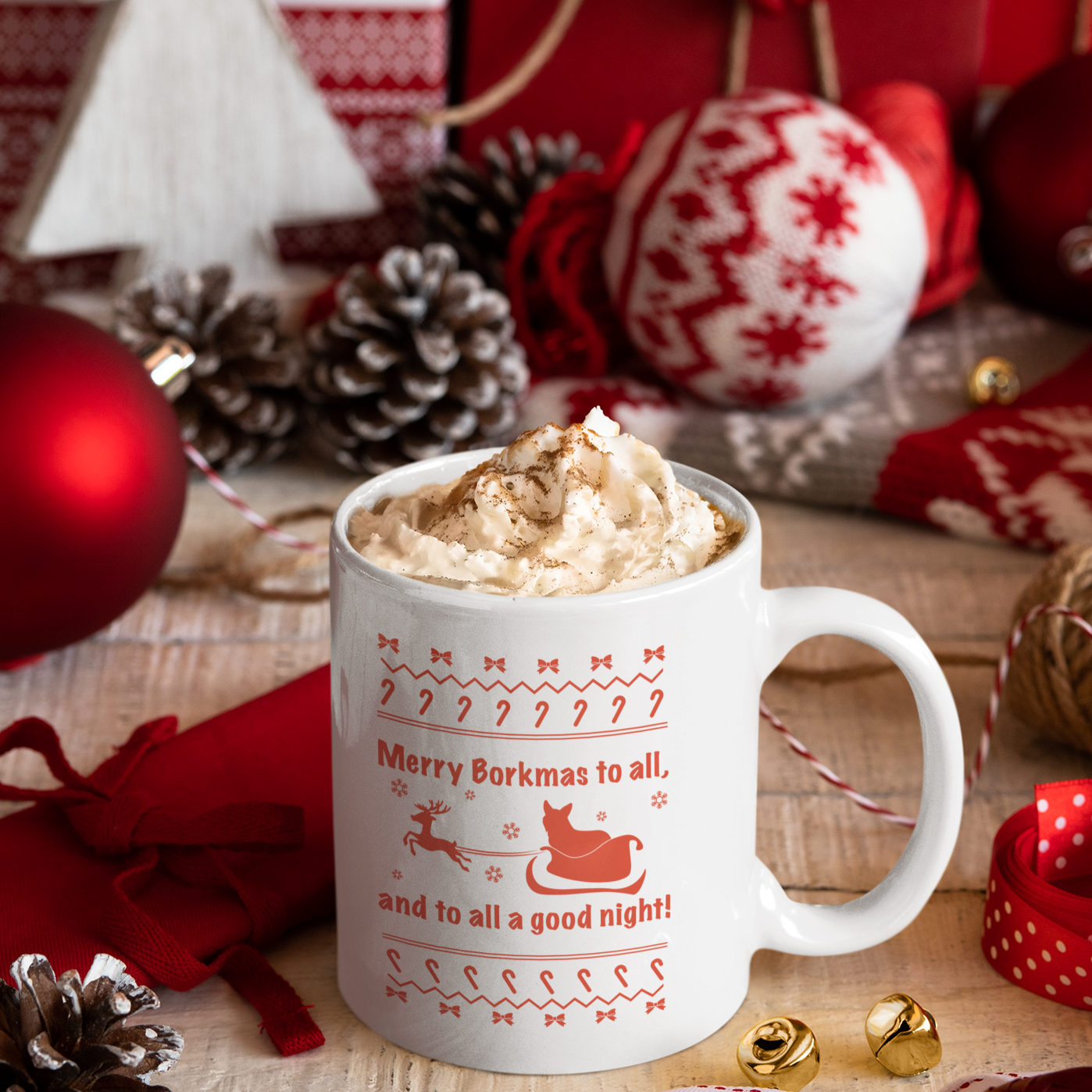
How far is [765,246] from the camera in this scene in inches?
34.9

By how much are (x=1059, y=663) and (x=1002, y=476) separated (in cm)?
28

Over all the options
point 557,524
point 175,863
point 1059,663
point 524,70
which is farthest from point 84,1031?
point 524,70

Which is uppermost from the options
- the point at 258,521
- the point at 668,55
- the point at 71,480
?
the point at 668,55

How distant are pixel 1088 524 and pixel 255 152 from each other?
2.26ft

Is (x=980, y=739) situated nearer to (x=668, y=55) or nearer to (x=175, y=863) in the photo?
(x=175, y=863)

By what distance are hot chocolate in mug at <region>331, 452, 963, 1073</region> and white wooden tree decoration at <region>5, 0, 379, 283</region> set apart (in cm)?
67

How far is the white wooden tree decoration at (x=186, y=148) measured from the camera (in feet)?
3.23

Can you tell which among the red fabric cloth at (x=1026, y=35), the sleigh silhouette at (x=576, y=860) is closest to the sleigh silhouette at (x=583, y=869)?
the sleigh silhouette at (x=576, y=860)

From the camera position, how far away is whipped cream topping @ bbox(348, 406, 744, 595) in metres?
A: 0.39

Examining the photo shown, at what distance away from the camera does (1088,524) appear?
31.3 inches

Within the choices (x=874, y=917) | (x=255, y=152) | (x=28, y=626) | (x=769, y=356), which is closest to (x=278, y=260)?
(x=255, y=152)

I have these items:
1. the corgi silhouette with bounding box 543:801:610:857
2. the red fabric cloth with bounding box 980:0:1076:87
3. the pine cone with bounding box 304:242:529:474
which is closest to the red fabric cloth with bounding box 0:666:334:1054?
the corgi silhouette with bounding box 543:801:610:857

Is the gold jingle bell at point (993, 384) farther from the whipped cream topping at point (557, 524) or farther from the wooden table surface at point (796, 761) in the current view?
the whipped cream topping at point (557, 524)

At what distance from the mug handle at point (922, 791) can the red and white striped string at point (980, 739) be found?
10cm
